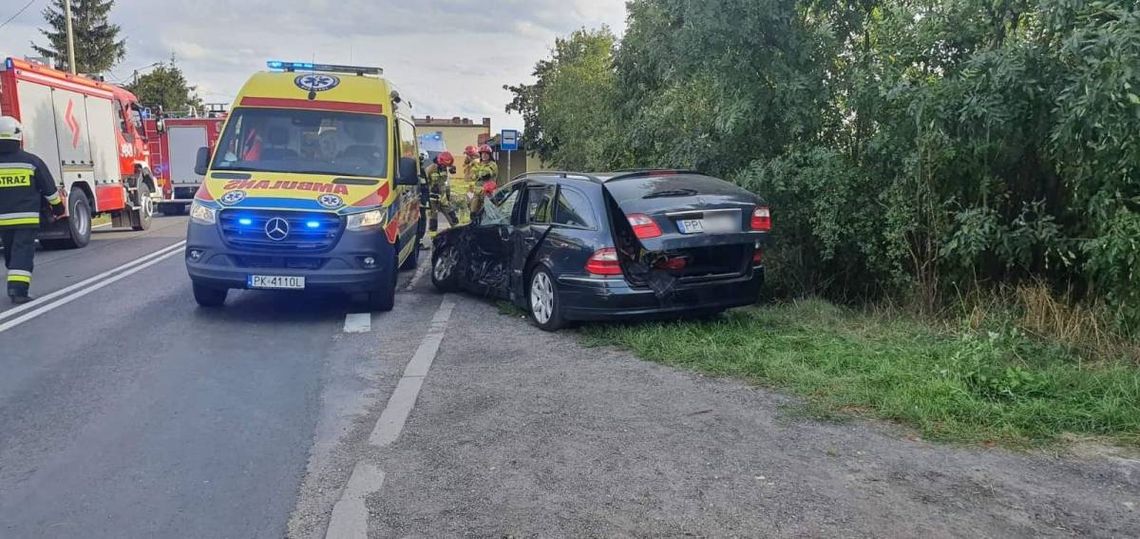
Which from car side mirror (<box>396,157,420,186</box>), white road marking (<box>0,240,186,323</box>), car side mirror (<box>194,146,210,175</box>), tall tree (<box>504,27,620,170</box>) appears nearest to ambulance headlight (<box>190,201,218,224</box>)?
car side mirror (<box>194,146,210,175</box>)

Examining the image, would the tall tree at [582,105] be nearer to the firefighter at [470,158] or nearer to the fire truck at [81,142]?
the firefighter at [470,158]

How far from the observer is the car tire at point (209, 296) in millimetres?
8562

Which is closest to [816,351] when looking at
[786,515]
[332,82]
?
[786,515]

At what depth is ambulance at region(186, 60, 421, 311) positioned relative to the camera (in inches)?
315

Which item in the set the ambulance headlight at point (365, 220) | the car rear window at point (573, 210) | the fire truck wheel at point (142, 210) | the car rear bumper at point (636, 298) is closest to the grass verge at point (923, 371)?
the car rear bumper at point (636, 298)

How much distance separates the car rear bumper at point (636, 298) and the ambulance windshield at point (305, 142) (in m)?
2.98

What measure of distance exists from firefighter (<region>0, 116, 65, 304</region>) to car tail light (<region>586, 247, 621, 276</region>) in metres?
6.61

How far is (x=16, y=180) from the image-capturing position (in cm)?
925

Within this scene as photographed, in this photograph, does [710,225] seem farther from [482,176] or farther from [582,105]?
[582,105]

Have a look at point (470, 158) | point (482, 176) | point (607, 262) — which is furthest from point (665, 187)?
point (470, 158)

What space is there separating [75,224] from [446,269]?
8.74 metres

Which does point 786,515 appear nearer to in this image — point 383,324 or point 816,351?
point 816,351

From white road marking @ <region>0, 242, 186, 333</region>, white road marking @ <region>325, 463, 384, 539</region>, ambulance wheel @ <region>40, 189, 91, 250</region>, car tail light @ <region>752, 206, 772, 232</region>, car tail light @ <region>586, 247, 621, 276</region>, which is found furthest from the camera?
ambulance wheel @ <region>40, 189, 91, 250</region>

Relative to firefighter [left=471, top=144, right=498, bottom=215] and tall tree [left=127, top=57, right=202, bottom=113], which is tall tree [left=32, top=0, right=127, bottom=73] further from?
firefighter [left=471, top=144, right=498, bottom=215]
